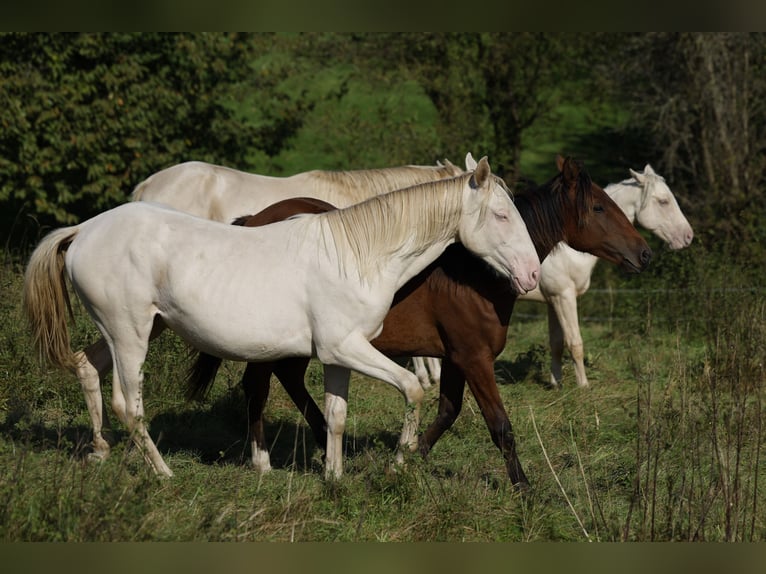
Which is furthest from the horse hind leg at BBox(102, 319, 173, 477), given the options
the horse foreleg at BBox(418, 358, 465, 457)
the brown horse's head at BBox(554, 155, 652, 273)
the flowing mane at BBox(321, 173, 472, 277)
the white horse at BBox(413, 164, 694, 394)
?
the white horse at BBox(413, 164, 694, 394)

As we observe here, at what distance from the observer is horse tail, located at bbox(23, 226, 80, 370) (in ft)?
18.1

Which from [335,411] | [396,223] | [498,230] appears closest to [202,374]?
[335,411]

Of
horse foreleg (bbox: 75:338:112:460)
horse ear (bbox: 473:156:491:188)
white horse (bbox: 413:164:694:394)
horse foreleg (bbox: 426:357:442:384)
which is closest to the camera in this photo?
horse ear (bbox: 473:156:491:188)

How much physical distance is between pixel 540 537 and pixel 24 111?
9516 mm

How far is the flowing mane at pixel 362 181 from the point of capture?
8.82m

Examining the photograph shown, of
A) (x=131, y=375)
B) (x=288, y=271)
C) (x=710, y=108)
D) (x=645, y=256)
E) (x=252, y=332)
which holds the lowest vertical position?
(x=131, y=375)

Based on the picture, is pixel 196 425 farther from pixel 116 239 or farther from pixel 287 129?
pixel 287 129

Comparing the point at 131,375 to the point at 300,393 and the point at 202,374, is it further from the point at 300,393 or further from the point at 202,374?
the point at 300,393

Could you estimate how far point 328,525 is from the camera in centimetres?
480

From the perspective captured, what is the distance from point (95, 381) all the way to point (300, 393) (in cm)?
138

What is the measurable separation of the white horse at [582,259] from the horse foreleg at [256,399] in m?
3.34

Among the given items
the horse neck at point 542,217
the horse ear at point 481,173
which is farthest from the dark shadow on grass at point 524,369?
the horse ear at point 481,173

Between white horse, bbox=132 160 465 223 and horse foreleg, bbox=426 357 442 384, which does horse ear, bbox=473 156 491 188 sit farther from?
horse foreleg, bbox=426 357 442 384

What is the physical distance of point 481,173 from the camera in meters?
5.15
